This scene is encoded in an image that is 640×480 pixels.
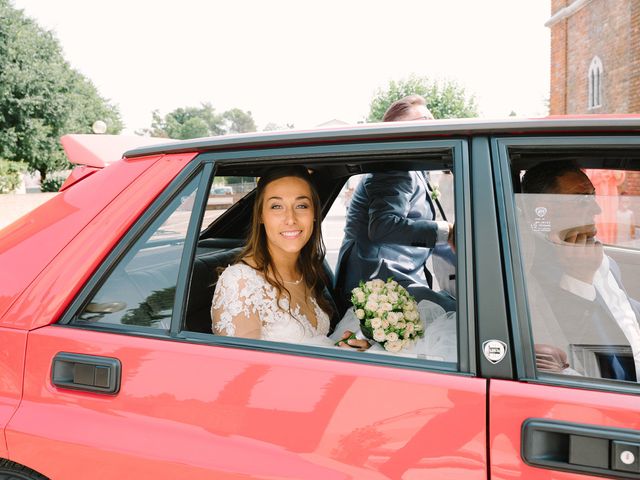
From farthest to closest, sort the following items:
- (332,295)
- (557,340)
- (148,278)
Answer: (332,295) < (148,278) < (557,340)

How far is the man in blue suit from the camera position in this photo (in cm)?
252

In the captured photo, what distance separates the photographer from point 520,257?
1.18 meters

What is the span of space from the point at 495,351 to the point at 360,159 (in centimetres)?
59

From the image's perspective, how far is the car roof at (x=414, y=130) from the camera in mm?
1189

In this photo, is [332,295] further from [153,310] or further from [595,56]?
[595,56]

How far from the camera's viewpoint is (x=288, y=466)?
117 centimetres

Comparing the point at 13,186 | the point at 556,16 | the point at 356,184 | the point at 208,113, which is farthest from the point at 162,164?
the point at 208,113

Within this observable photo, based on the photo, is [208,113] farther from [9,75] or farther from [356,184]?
[356,184]

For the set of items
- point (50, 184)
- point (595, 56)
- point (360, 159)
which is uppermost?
point (595, 56)

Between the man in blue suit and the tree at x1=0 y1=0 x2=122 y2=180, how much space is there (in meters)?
25.3

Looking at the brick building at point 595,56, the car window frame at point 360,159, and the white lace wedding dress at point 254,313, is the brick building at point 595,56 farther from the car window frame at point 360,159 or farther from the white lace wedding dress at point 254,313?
the car window frame at point 360,159

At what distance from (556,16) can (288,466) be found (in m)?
18.3

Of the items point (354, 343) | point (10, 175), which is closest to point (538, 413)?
point (354, 343)

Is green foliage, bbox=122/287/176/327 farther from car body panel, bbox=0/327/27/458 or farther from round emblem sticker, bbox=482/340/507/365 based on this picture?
round emblem sticker, bbox=482/340/507/365
